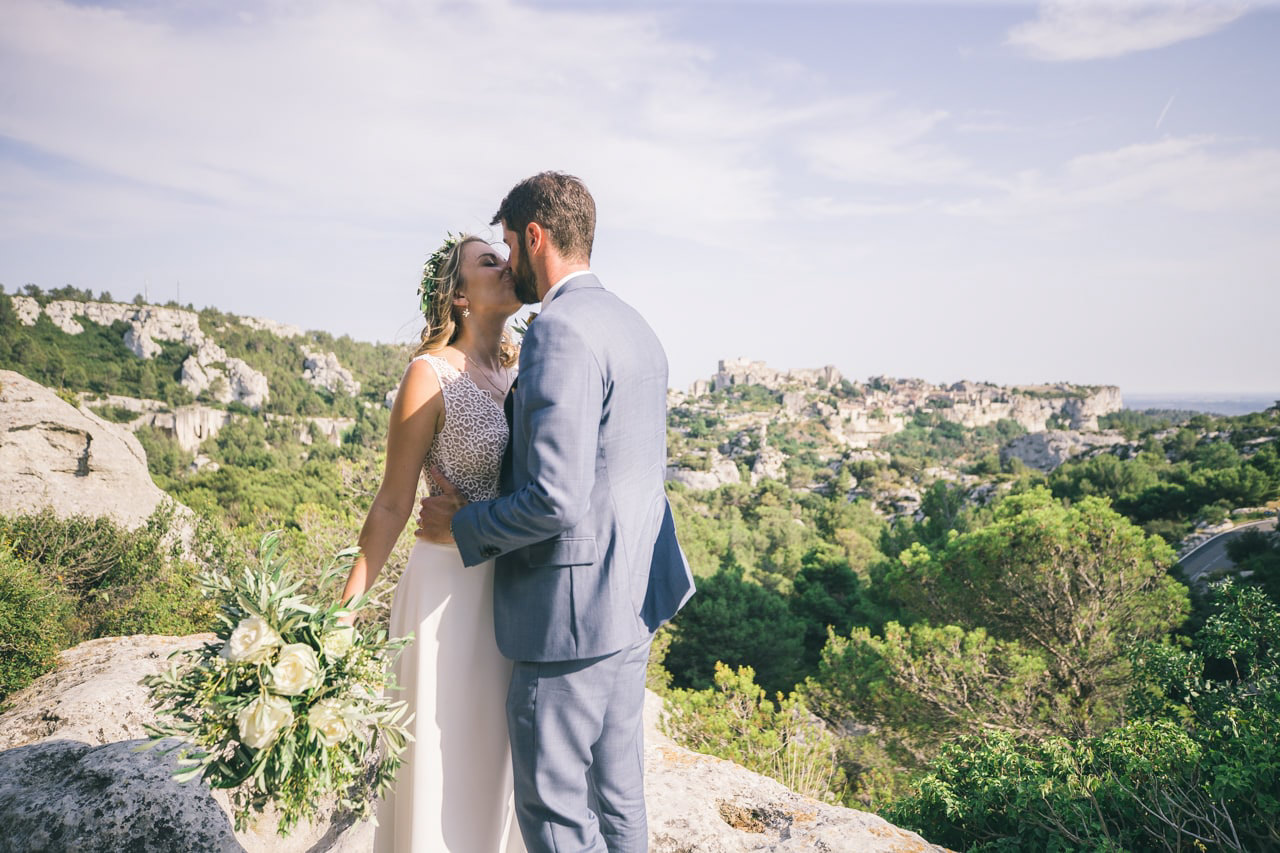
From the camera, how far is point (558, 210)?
76.5 inches

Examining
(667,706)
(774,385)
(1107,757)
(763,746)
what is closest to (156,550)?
(667,706)

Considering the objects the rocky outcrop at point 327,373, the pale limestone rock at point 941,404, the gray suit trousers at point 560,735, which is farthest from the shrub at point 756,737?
the pale limestone rock at point 941,404

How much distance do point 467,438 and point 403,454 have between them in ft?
0.65

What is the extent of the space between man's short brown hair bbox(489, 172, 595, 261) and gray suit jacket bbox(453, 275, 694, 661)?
127mm

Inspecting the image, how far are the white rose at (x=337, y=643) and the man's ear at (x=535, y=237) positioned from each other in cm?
114

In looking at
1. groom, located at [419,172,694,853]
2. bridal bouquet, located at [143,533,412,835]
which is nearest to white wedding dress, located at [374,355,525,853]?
groom, located at [419,172,694,853]

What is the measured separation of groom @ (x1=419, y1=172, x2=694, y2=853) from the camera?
1.70 metres

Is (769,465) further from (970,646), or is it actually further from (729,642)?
(970,646)

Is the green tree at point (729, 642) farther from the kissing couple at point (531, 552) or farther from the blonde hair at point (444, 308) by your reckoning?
the blonde hair at point (444, 308)

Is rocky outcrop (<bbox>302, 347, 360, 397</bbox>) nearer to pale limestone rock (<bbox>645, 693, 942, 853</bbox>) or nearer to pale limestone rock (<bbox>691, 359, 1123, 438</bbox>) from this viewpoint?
pale limestone rock (<bbox>645, 693, 942, 853</bbox>)

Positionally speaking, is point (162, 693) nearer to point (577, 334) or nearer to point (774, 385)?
point (577, 334)

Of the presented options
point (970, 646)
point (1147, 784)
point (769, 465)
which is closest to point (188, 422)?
point (970, 646)

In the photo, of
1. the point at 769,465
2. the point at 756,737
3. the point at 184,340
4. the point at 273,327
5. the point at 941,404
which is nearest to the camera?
the point at 756,737

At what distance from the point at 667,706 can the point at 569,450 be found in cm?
682
